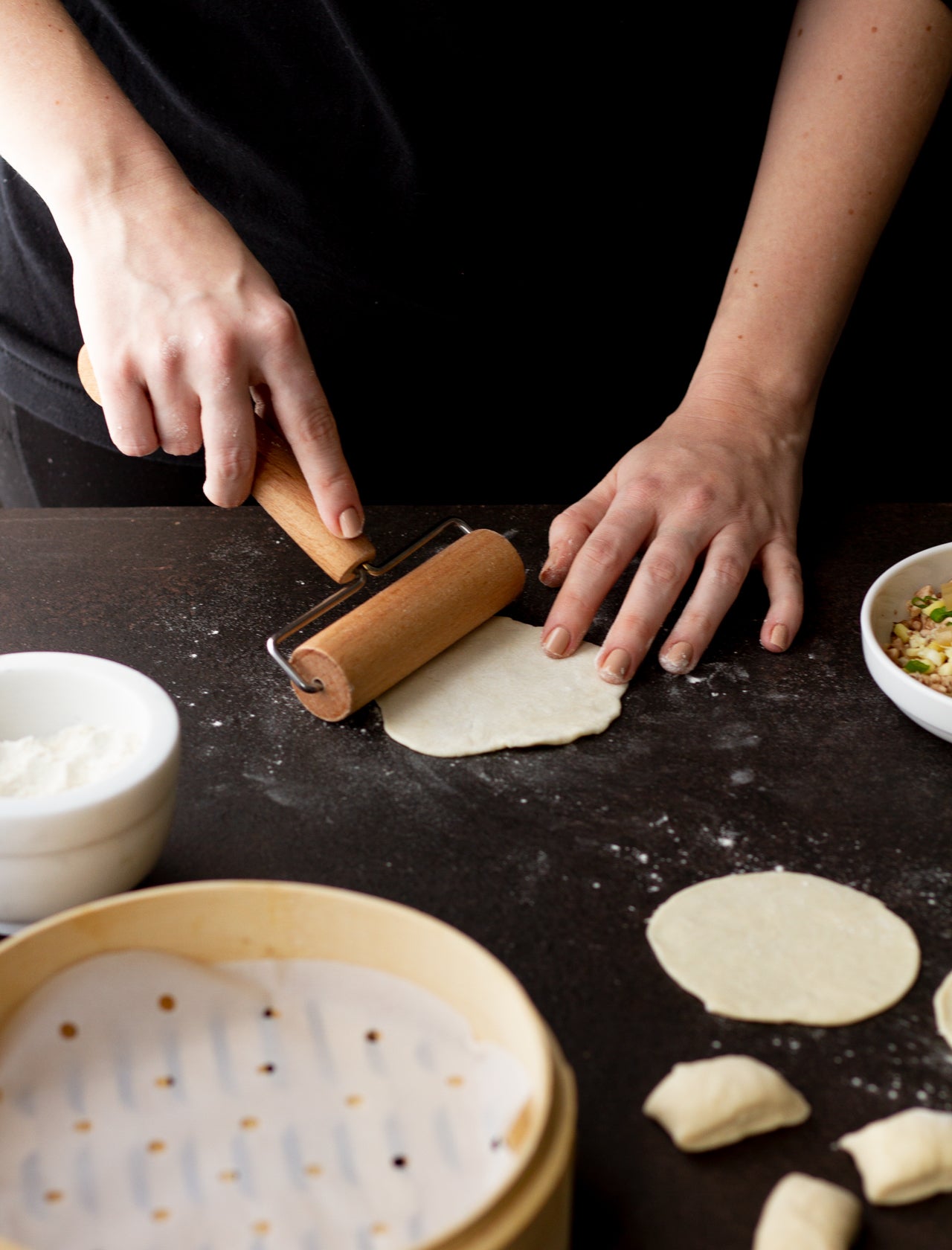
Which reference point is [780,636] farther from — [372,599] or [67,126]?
[67,126]

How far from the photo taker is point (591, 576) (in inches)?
53.1

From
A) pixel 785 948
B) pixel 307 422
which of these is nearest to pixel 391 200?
pixel 307 422

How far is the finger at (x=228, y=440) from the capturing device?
3.90 ft

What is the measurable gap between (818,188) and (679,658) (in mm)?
737

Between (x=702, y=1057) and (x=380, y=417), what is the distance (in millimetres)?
1243

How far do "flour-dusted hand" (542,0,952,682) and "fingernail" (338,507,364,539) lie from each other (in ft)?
0.88

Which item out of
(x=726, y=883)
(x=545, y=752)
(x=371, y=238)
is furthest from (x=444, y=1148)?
(x=371, y=238)

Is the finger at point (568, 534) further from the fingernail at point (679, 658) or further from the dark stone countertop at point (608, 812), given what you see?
the fingernail at point (679, 658)

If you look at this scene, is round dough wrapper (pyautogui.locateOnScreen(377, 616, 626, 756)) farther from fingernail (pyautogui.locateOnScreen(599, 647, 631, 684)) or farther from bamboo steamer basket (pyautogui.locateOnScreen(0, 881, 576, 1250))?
bamboo steamer basket (pyautogui.locateOnScreen(0, 881, 576, 1250))

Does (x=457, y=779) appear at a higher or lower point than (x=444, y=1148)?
lower

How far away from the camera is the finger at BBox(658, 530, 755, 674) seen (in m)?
1.29

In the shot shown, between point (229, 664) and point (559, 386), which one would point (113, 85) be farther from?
point (559, 386)

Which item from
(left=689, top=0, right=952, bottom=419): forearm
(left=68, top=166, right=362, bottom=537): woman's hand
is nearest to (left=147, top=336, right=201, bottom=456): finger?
(left=68, top=166, right=362, bottom=537): woman's hand

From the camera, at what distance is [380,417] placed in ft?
5.94
